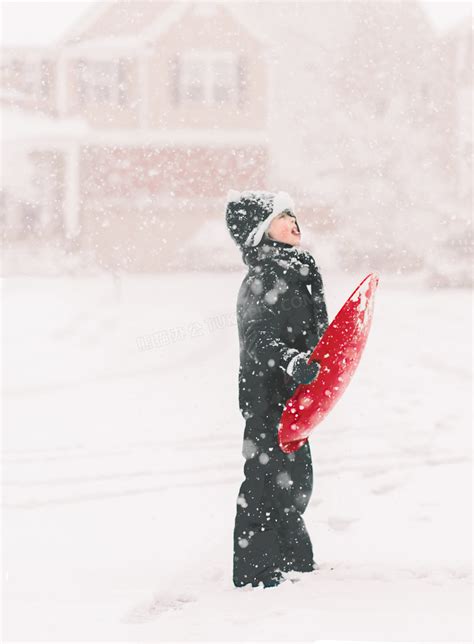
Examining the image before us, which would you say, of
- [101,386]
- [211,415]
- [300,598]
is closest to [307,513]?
[300,598]

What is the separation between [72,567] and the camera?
14.6 feet

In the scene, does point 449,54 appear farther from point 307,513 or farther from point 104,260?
point 307,513

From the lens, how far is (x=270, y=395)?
379 cm

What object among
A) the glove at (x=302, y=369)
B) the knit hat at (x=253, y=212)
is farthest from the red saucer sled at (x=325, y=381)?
the knit hat at (x=253, y=212)

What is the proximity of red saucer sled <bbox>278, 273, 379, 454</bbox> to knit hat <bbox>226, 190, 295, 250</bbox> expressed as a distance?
53cm

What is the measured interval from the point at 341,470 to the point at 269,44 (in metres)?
15.6

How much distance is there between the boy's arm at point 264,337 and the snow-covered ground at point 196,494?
108 centimetres

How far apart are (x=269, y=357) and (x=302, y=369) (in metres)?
0.21

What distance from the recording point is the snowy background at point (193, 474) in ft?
12.3

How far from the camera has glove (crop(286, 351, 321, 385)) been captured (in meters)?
3.56

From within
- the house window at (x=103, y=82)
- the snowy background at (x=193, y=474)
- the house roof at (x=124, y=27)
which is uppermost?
the house roof at (x=124, y=27)

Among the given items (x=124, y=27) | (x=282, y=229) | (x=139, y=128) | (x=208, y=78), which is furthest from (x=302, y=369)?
(x=124, y=27)

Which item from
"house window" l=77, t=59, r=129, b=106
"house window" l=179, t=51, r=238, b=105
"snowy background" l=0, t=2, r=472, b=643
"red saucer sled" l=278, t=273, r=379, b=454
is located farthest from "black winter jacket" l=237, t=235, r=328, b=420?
"house window" l=77, t=59, r=129, b=106

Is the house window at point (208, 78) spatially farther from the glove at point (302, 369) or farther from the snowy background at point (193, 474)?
the glove at point (302, 369)
